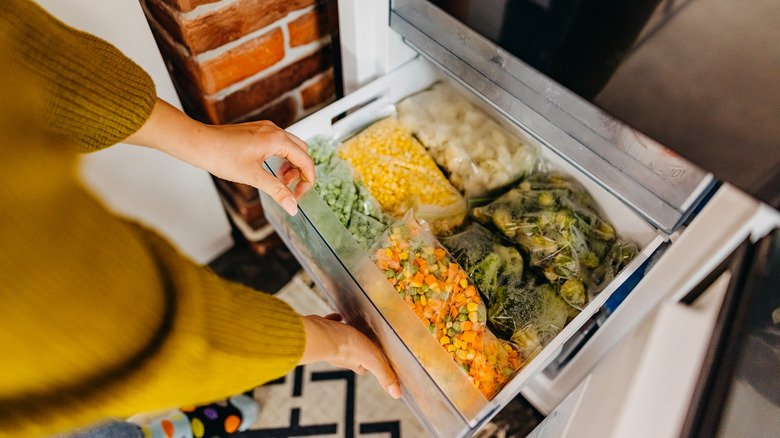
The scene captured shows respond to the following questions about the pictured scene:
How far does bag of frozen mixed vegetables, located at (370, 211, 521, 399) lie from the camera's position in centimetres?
68

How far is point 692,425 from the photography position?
15.5 inches

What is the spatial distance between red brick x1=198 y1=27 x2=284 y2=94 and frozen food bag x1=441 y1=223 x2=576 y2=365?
53 centimetres

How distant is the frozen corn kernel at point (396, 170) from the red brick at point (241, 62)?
0.81 feet

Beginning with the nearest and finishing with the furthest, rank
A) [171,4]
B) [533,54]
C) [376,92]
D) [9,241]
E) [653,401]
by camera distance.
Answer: [9,241] < [653,401] < [533,54] < [171,4] < [376,92]

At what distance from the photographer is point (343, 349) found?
74cm

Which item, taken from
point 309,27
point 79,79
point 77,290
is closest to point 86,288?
point 77,290

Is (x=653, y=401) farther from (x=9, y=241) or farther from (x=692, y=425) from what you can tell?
(x=9, y=241)

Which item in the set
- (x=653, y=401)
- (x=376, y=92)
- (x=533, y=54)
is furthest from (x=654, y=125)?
(x=376, y=92)

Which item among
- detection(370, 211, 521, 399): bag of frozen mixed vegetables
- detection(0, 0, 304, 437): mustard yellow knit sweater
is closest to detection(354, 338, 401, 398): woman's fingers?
detection(370, 211, 521, 399): bag of frozen mixed vegetables

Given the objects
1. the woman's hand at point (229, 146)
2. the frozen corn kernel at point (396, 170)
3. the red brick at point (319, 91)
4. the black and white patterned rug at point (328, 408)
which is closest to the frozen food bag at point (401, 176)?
the frozen corn kernel at point (396, 170)

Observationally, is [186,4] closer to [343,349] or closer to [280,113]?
[280,113]

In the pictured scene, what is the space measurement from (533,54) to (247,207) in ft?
2.84

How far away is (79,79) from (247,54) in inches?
16.1

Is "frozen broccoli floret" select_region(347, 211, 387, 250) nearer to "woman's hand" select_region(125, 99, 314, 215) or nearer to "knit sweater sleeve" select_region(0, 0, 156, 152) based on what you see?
"woman's hand" select_region(125, 99, 314, 215)
